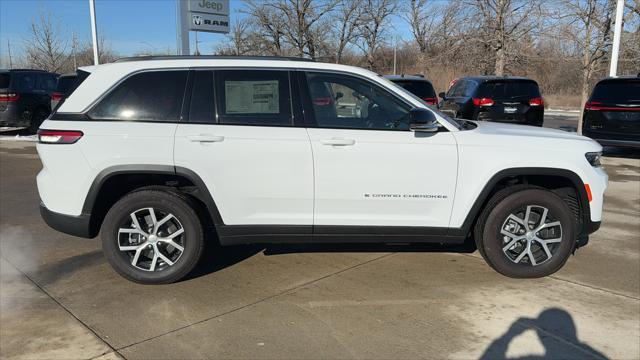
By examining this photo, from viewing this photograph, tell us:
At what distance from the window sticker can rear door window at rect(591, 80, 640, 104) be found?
8.86 m

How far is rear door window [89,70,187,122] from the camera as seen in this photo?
4.13m

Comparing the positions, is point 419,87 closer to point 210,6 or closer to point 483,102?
point 483,102

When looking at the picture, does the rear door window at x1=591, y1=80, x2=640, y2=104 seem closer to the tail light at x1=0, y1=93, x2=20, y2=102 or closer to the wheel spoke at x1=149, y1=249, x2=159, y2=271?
the wheel spoke at x1=149, y1=249, x2=159, y2=271

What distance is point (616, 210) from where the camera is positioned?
6926 mm

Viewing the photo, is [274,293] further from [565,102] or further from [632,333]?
[565,102]

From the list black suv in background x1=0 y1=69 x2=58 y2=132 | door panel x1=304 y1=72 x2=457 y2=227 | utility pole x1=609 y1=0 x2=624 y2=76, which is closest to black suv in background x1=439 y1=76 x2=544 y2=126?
utility pole x1=609 y1=0 x2=624 y2=76

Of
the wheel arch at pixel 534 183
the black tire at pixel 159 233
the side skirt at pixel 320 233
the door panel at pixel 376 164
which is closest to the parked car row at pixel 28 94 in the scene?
the black tire at pixel 159 233

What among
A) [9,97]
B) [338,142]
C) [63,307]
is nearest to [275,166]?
[338,142]

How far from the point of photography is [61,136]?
4070 millimetres

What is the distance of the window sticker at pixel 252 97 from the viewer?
4.18 m

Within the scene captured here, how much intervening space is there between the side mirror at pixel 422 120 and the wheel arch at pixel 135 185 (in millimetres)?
1749

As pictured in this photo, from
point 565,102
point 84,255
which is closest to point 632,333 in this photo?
point 84,255

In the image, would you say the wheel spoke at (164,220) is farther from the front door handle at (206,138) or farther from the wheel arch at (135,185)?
the front door handle at (206,138)

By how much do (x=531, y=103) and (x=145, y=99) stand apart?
934 cm
